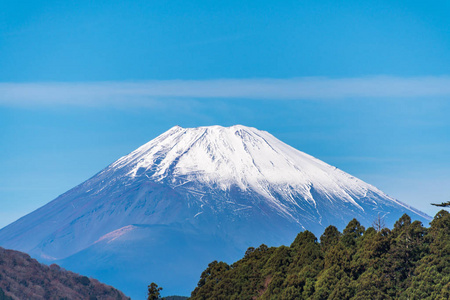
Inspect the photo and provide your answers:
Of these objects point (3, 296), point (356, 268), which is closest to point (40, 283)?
point (3, 296)

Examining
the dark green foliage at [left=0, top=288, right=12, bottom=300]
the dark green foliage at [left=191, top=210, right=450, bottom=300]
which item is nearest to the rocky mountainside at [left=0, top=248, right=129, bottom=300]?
the dark green foliage at [left=0, top=288, right=12, bottom=300]

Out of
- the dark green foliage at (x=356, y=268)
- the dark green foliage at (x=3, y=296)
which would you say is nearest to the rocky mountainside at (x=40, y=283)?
the dark green foliage at (x=3, y=296)

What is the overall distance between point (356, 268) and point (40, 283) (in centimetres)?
7711

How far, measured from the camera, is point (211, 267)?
81.6 meters

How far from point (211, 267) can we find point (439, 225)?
2692 centimetres

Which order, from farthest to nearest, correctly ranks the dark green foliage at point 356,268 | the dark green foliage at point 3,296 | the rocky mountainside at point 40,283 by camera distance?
the rocky mountainside at point 40,283 < the dark green foliage at point 3,296 < the dark green foliage at point 356,268

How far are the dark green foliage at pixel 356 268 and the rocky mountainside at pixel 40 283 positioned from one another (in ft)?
182

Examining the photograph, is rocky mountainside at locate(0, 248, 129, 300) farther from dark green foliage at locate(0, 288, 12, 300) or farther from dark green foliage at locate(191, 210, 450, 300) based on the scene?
dark green foliage at locate(191, 210, 450, 300)

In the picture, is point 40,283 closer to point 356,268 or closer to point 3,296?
point 3,296

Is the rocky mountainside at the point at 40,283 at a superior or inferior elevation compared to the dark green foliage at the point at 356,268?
superior

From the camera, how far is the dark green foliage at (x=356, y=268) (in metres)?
56.3

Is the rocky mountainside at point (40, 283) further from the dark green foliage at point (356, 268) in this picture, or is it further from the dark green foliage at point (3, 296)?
the dark green foliage at point (356, 268)

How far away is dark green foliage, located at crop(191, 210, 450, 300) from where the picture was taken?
185ft

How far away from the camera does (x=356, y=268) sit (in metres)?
60.9
